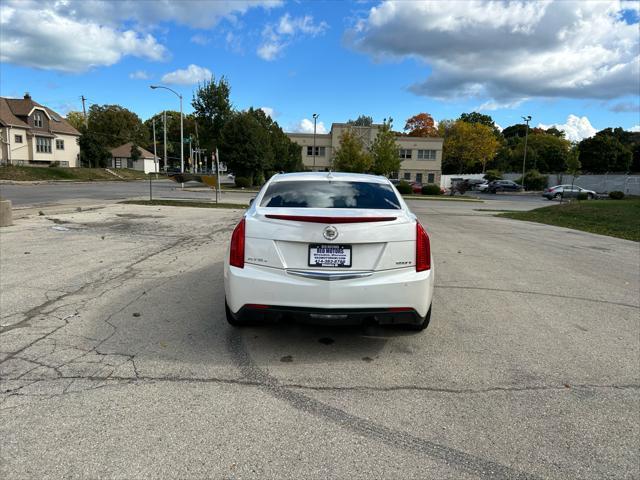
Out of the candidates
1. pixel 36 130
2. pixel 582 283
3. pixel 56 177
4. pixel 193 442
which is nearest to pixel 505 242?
pixel 582 283

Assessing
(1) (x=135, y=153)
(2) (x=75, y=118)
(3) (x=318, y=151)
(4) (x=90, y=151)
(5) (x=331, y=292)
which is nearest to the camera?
(5) (x=331, y=292)

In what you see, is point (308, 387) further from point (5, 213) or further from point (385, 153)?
point (385, 153)

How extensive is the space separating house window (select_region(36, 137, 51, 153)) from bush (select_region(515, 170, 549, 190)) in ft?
202

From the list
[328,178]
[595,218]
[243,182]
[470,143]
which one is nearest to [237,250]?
[328,178]

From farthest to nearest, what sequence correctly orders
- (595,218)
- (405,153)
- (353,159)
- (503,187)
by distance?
(405,153) → (503,187) → (353,159) → (595,218)

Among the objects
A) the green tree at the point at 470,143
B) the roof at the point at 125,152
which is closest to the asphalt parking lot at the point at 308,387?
the green tree at the point at 470,143

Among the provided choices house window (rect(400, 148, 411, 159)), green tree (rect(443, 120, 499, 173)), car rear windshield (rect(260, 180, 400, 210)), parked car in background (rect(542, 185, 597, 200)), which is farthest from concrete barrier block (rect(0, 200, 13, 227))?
green tree (rect(443, 120, 499, 173))

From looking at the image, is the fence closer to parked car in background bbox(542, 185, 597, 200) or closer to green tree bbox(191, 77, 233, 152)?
parked car in background bbox(542, 185, 597, 200)

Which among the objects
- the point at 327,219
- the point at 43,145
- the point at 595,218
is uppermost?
the point at 43,145

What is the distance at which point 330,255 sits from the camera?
12.5 ft

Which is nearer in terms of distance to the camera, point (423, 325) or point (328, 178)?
point (423, 325)

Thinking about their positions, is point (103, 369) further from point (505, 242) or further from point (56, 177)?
point (56, 177)

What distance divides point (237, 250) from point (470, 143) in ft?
276

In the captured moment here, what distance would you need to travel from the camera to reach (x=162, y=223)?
13844 millimetres
